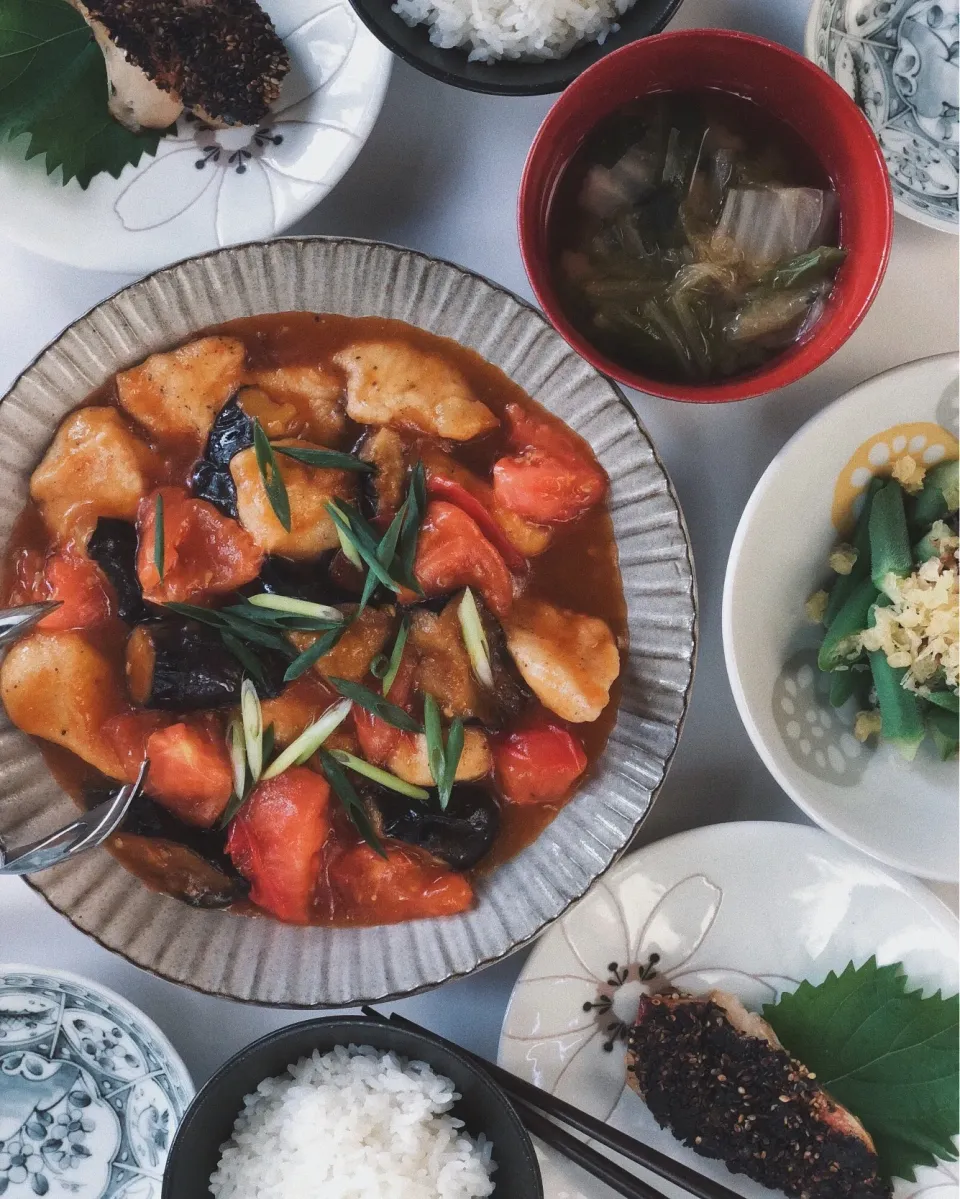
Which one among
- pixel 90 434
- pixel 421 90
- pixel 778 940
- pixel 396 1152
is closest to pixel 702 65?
pixel 421 90

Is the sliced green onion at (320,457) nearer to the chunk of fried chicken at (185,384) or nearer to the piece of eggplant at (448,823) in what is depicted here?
the chunk of fried chicken at (185,384)

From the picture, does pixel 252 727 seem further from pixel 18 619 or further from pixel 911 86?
pixel 911 86

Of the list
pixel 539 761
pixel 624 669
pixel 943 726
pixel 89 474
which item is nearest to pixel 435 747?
pixel 539 761

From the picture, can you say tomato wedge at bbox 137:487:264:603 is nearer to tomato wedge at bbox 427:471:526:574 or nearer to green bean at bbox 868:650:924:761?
tomato wedge at bbox 427:471:526:574

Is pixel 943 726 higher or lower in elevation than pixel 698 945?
higher

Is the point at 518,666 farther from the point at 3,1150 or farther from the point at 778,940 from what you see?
the point at 3,1150

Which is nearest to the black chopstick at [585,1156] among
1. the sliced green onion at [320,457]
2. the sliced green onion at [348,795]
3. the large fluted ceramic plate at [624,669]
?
the large fluted ceramic plate at [624,669]

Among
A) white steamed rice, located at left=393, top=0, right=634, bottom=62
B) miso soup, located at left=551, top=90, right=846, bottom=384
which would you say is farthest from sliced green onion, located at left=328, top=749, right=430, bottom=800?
white steamed rice, located at left=393, top=0, right=634, bottom=62
